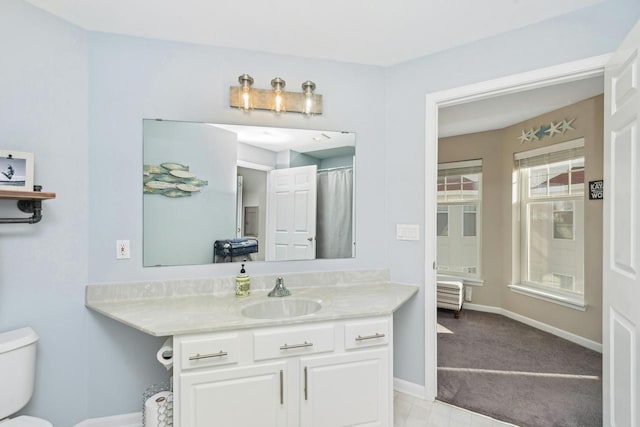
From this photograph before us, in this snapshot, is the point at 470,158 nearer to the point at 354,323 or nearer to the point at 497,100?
the point at 497,100

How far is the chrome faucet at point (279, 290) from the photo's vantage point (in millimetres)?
1934

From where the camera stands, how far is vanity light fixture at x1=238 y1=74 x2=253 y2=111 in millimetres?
1987

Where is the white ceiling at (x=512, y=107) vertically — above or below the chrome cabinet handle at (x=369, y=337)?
above

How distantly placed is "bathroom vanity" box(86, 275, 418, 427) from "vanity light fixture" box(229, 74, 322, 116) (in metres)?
1.26

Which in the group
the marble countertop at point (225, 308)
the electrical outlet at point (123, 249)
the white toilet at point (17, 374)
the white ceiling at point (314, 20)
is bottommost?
the white toilet at point (17, 374)

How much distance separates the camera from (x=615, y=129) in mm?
1521

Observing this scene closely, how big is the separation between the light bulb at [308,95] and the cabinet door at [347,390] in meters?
1.54

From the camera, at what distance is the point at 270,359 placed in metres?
1.51

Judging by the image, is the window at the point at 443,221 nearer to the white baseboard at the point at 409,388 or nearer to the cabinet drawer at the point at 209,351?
the white baseboard at the point at 409,388

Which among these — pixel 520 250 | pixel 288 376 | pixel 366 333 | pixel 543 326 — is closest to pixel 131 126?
pixel 288 376

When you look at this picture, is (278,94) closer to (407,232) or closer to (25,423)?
(407,232)

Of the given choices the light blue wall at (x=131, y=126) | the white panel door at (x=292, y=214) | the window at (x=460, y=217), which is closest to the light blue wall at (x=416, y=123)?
the white panel door at (x=292, y=214)

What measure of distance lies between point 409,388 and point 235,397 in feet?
4.42

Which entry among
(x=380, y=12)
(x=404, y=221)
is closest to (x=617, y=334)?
(x=404, y=221)
